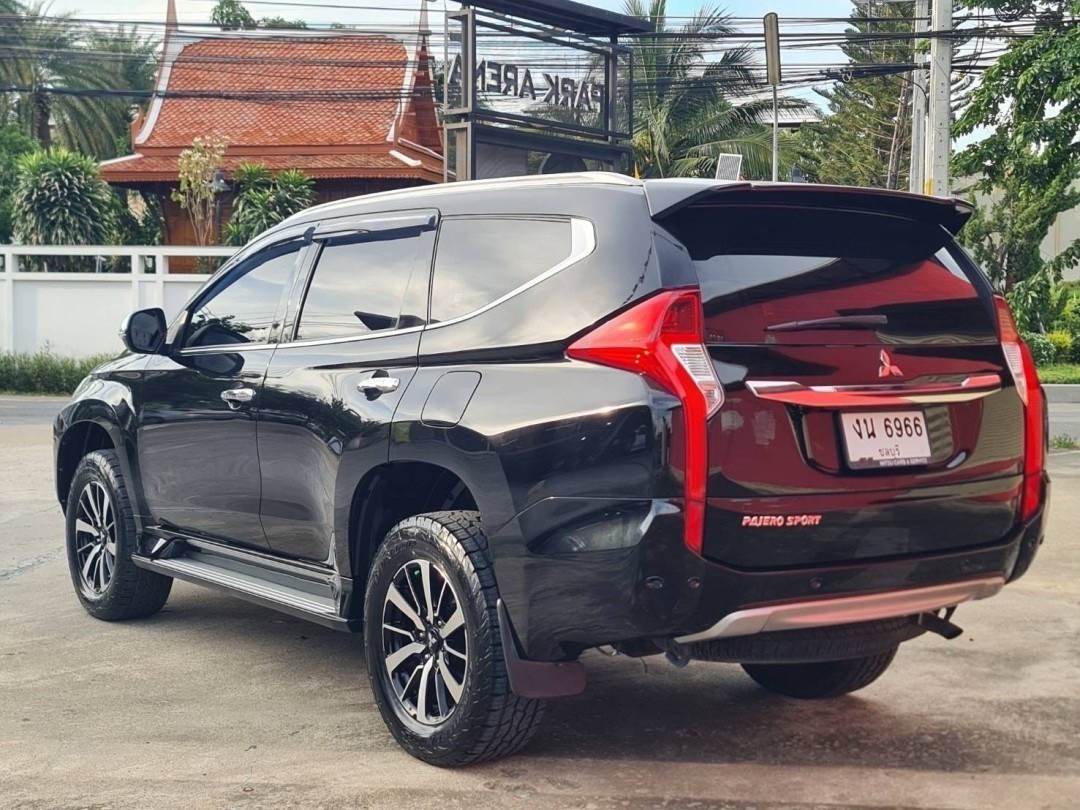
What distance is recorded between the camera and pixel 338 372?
472cm

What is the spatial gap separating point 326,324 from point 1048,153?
1536 centimetres

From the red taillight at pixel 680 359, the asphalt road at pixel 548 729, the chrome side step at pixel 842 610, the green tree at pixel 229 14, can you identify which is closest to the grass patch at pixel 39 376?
the asphalt road at pixel 548 729

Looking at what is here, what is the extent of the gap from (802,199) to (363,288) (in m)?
1.62

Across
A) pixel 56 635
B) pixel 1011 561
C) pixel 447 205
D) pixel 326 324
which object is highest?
pixel 447 205

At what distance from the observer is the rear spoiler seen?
3904 millimetres

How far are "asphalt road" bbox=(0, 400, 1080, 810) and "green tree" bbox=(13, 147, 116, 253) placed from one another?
2331 cm

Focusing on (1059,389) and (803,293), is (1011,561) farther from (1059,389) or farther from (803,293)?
(1059,389)

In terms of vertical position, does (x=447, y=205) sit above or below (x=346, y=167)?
below

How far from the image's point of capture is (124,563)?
20.1ft

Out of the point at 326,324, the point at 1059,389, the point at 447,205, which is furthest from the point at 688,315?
the point at 1059,389

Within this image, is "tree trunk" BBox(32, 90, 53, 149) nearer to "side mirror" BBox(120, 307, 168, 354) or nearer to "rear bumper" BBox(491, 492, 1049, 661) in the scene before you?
"side mirror" BBox(120, 307, 168, 354)

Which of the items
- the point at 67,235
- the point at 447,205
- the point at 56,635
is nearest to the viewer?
the point at 447,205

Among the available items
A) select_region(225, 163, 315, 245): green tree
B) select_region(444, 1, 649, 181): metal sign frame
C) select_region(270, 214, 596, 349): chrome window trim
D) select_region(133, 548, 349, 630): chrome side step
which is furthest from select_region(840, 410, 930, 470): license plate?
select_region(225, 163, 315, 245): green tree

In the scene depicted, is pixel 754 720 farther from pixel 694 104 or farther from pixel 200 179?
pixel 694 104
